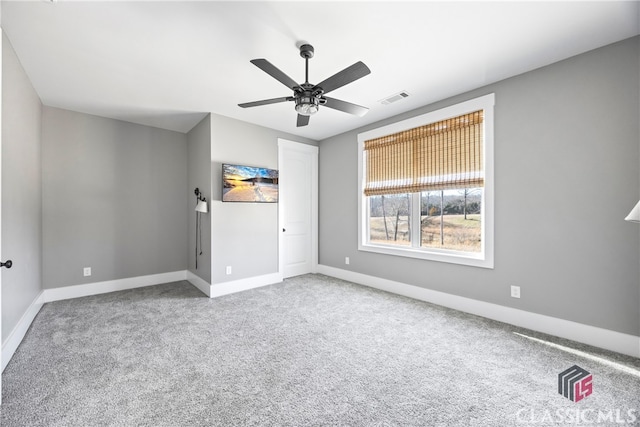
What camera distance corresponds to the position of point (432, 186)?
11.7 feet

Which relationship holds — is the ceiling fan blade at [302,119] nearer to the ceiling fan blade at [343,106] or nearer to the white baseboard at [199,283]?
the ceiling fan blade at [343,106]

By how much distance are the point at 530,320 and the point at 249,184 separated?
12.6ft

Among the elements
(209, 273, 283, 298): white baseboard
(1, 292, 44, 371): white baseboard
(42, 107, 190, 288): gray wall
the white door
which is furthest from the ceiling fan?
(42, 107, 190, 288): gray wall

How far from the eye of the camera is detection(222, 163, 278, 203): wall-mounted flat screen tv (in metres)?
3.95

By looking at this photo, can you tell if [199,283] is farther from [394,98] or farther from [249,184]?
[394,98]

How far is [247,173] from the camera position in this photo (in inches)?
163

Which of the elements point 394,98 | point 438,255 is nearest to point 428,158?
point 394,98

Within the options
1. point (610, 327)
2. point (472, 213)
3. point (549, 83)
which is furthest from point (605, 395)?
point (549, 83)

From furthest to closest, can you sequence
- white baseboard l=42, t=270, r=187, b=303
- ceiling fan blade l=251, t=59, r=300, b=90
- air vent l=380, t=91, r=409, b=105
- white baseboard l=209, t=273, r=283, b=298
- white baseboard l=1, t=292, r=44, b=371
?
white baseboard l=209, t=273, r=283, b=298 → white baseboard l=42, t=270, r=187, b=303 → air vent l=380, t=91, r=409, b=105 → white baseboard l=1, t=292, r=44, b=371 → ceiling fan blade l=251, t=59, r=300, b=90

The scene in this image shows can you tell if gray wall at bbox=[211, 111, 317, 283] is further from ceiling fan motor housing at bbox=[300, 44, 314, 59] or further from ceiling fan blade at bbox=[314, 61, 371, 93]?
ceiling fan blade at bbox=[314, 61, 371, 93]

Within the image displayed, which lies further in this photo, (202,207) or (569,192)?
(202,207)

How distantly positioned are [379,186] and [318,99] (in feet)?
7.30

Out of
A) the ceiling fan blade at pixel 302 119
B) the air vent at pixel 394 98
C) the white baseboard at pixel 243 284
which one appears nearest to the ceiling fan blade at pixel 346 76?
the ceiling fan blade at pixel 302 119

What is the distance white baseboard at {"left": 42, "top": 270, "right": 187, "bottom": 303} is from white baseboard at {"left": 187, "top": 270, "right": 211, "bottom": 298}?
223 mm
